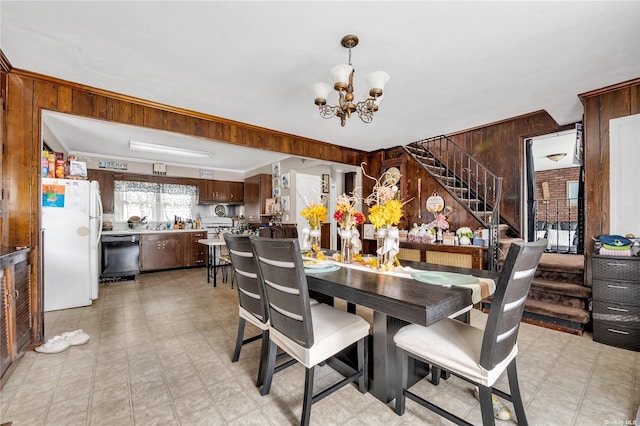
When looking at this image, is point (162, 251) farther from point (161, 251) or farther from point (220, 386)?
point (220, 386)

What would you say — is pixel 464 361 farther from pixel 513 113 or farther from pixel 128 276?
pixel 128 276

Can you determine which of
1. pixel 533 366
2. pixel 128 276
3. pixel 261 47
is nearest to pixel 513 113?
pixel 533 366

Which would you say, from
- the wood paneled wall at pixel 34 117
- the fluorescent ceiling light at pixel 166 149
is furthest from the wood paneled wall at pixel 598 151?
the fluorescent ceiling light at pixel 166 149

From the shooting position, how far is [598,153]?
2775 millimetres

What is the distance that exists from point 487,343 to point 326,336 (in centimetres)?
79

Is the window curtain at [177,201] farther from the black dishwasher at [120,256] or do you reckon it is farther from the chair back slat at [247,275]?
the chair back slat at [247,275]

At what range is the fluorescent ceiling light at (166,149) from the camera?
4.67m

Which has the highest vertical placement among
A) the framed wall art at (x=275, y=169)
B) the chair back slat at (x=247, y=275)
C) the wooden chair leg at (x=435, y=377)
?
the framed wall art at (x=275, y=169)

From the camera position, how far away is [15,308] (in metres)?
2.09

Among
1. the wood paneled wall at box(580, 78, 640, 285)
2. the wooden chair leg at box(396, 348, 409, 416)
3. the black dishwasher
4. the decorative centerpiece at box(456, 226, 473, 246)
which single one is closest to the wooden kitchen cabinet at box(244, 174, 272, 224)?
the black dishwasher

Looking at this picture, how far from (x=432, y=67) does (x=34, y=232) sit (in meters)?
3.77

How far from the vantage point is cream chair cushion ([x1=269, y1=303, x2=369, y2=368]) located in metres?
1.47

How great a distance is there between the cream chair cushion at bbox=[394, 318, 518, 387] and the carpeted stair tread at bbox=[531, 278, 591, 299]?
2094 mm

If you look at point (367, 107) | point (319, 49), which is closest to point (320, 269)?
point (367, 107)
